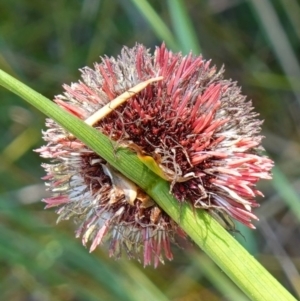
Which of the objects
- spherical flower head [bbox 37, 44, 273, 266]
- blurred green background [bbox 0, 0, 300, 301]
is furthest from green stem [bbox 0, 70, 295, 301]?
blurred green background [bbox 0, 0, 300, 301]

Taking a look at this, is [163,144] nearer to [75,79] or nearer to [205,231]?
[205,231]

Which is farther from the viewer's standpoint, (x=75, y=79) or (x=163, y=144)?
(x=75, y=79)

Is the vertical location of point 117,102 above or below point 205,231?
above

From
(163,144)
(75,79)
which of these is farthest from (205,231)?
(75,79)

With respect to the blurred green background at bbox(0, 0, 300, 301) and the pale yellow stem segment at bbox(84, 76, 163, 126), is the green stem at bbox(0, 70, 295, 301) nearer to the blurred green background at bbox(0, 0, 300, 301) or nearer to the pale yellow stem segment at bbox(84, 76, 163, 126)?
the pale yellow stem segment at bbox(84, 76, 163, 126)

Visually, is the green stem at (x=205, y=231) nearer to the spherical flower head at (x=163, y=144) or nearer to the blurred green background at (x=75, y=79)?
the spherical flower head at (x=163, y=144)

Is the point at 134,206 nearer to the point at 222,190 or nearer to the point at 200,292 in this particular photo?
the point at 222,190
